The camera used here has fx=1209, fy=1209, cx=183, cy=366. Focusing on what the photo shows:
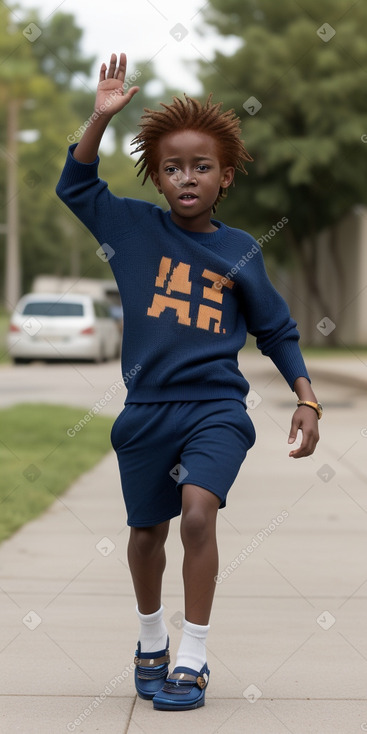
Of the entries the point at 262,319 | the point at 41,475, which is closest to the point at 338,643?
the point at 262,319

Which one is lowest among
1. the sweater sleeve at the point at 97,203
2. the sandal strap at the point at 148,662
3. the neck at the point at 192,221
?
the sandal strap at the point at 148,662

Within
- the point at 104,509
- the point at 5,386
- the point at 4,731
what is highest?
the point at 4,731

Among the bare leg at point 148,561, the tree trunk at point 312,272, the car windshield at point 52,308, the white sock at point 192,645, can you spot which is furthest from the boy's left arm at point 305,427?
the tree trunk at point 312,272

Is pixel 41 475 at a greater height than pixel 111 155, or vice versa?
pixel 41 475

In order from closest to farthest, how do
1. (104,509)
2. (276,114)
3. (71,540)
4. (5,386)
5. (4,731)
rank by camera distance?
(4,731) < (71,540) < (104,509) < (5,386) < (276,114)

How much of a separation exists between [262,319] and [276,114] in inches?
1089

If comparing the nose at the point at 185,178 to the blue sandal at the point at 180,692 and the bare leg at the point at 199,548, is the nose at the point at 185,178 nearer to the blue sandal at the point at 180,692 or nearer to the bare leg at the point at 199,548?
the bare leg at the point at 199,548

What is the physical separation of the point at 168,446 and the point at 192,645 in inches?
22.6

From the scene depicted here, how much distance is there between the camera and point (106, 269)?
264ft

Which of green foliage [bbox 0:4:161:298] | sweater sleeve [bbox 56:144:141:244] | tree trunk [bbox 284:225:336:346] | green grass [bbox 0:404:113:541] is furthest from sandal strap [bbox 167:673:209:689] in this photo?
green foliage [bbox 0:4:161:298]

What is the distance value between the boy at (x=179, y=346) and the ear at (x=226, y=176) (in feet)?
0.07

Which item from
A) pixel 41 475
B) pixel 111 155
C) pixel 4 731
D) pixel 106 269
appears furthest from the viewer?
pixel 106 269

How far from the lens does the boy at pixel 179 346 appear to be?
136 inches

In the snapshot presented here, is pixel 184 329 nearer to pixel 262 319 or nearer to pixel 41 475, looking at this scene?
pixel 262 319
